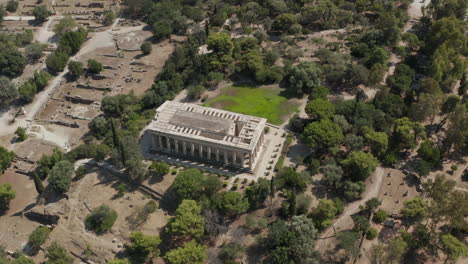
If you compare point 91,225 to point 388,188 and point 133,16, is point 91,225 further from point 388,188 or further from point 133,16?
point 133,16

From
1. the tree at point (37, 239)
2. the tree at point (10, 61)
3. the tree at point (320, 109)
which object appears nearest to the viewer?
the tree at point (37, 239)

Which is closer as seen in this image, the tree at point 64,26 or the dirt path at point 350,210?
the dirt path at point 350,210

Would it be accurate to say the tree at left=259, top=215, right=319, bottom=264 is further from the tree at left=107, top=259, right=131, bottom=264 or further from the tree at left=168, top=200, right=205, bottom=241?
the tree at left=107, top=259, right=131, bottom=264

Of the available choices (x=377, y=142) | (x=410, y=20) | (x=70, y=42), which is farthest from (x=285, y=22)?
(x=70, y=42)

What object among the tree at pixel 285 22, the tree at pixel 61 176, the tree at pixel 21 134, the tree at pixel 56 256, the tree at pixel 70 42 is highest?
the tree at pixel 285 22

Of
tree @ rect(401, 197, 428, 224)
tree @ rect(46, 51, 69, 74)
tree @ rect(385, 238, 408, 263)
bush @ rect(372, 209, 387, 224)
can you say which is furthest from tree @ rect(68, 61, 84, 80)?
tree @ rect(385, 238, 408, 263)

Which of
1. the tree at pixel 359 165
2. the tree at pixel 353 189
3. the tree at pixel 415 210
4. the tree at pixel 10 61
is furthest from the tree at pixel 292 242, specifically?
the tree at pixel 10 61

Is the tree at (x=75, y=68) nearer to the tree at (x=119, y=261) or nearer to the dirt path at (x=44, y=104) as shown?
the dirt path at (x=44, y=104)

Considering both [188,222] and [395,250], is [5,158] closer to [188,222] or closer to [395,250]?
[188,222]
